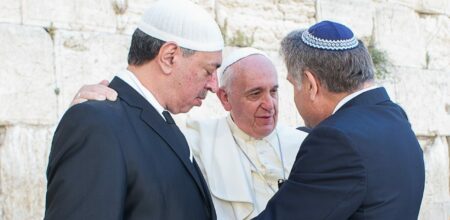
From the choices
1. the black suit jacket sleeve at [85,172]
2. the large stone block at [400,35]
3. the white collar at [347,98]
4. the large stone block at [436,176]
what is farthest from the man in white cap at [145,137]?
the large stone block at [436,176]

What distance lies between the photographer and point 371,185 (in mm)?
2570

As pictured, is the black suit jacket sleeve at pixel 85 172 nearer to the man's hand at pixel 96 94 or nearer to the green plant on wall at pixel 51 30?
the man's hand at pixel 96 94

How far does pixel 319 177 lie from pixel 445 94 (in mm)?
4892

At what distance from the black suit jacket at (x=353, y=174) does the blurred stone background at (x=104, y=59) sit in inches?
90.6

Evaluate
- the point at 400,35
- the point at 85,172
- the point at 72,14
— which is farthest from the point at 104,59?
the point at 400,35

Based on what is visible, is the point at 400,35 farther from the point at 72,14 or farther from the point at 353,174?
the point at 353,174

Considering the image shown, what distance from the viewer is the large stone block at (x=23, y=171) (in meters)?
4.51

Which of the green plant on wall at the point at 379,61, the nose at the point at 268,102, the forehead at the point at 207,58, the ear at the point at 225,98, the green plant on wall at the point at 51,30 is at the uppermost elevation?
the forehead at the point at 207,58

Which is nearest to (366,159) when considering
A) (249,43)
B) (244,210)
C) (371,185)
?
(371,185)

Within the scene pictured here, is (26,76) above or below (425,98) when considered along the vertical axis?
above

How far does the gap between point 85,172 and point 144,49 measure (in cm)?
59

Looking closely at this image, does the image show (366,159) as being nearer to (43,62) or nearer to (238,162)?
(238,162)

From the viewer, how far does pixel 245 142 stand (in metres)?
4.12

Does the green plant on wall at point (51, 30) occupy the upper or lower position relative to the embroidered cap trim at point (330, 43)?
lower
